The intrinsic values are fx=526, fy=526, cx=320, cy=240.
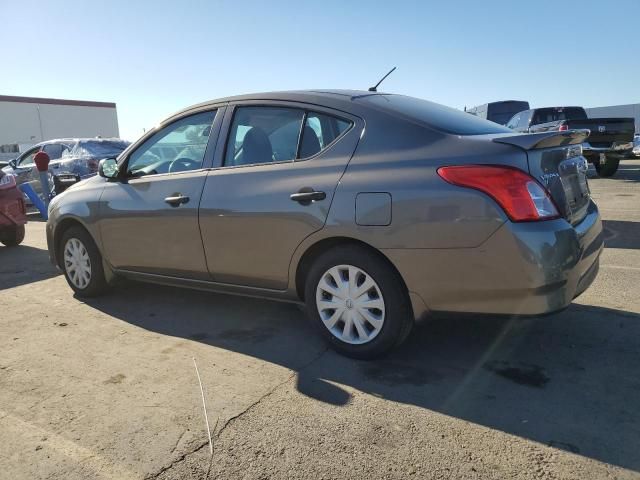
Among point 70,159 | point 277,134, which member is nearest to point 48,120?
point 70,159

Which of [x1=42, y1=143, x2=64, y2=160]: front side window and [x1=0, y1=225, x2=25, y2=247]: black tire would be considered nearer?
[x1=0, y1=225, x2=25, y2=247]: black tire

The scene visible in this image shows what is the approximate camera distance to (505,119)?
23094 millimetres

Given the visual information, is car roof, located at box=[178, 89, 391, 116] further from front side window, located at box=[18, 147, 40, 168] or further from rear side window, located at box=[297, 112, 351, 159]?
front side window, located at box=[18, 147, 40, 168]

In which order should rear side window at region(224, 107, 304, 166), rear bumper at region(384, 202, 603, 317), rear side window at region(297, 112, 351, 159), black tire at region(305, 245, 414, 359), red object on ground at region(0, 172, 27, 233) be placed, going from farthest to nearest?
red object on ground at region(0, 172, 27, 233)
rear side window at region(224, 107, 304, 166)
rear side window at region(297, 112, 351, 159)
black tire at region(305, 245, 414, 359)
rear bumper at region(384, 202, 603, 317)

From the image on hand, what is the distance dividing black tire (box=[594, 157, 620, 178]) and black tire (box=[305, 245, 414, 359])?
1300 cm

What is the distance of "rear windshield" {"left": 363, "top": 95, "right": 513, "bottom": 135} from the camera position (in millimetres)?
3184

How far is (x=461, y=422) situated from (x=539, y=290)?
0.78m

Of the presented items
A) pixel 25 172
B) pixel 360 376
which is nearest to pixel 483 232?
pixel 360 376

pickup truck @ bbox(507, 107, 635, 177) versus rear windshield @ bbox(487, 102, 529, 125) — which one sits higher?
rear windshield @ bbox(487, 102, 529, 125)

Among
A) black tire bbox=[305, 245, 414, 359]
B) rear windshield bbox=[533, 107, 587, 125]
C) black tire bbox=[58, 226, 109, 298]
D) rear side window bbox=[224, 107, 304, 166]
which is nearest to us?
black tire bbox=[305, 245, 414, 359]

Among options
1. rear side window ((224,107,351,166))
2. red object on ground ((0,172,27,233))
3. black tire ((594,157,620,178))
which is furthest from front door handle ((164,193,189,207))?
black tire ((594,157,620,178))

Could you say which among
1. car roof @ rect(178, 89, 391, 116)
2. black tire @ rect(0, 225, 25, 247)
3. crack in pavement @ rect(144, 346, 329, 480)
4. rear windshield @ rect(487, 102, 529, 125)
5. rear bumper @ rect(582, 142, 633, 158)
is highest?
rear windshield @ rect(487, 102, 529, 125)

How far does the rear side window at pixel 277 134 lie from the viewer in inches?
134

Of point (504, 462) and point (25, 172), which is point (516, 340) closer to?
point (504, 462)
